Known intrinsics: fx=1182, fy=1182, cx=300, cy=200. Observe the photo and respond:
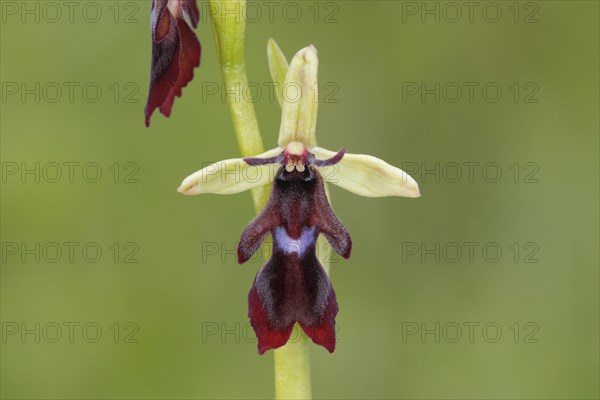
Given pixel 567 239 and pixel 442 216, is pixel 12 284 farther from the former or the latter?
pixel 567 239

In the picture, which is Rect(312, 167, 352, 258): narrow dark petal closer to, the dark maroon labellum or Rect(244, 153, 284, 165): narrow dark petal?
the dark maroon labellum

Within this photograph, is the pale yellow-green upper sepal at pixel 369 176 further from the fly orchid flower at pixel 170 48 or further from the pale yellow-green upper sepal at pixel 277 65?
the fly orchid flower at pixel 170 48

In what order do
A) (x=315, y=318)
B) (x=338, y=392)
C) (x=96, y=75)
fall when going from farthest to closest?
(x=96, y=75)
(x=338, y=392)
(x=315, y=318)

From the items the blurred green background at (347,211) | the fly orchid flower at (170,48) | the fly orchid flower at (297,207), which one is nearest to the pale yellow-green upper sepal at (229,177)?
the fly orchid flower at (297,207)

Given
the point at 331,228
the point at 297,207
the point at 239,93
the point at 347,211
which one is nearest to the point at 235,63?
the point at 239,93

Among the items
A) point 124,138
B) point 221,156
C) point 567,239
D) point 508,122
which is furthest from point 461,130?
point 124,138

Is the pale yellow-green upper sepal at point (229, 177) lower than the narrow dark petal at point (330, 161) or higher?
lower
